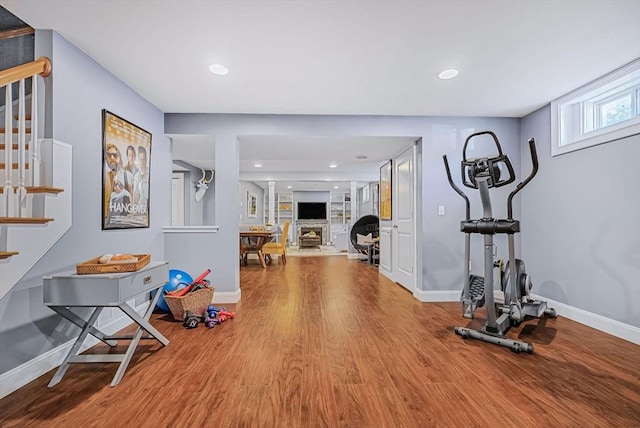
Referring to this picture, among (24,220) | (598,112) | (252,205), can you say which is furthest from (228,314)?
(252,205)

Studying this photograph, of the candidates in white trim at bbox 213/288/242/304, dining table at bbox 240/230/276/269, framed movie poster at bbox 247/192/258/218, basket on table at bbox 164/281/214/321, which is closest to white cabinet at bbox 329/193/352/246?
framed movie poster at bbox 247/192/258/218

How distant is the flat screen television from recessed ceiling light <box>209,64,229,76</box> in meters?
9.98

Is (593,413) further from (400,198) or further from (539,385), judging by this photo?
(400,198)

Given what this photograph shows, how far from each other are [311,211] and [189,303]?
9.75 metres

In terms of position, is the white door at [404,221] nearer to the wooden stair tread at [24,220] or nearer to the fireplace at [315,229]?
the wooden stair tread at [24,220]

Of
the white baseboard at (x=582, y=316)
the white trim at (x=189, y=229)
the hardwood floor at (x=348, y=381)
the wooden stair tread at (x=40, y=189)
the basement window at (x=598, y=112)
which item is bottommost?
the hardwood floor at (x=348, y=381)

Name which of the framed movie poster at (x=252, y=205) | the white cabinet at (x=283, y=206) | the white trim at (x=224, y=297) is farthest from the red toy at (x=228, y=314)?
the white cabinet at (x=283, y=206)

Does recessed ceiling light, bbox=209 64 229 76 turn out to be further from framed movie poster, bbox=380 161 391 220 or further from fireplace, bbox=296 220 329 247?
fireplace, bbox=296 220 329 247

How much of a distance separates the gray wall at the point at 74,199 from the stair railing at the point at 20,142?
156 millimetres

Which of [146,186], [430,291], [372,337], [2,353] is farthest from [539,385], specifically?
[146,186]

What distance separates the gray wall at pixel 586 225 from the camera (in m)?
2.47

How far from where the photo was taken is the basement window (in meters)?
2.50

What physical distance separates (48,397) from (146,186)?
1.98 m

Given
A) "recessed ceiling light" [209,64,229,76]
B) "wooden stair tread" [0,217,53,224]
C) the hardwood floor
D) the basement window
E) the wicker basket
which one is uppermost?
"recessed ceiling light" [209,64,229,76]
